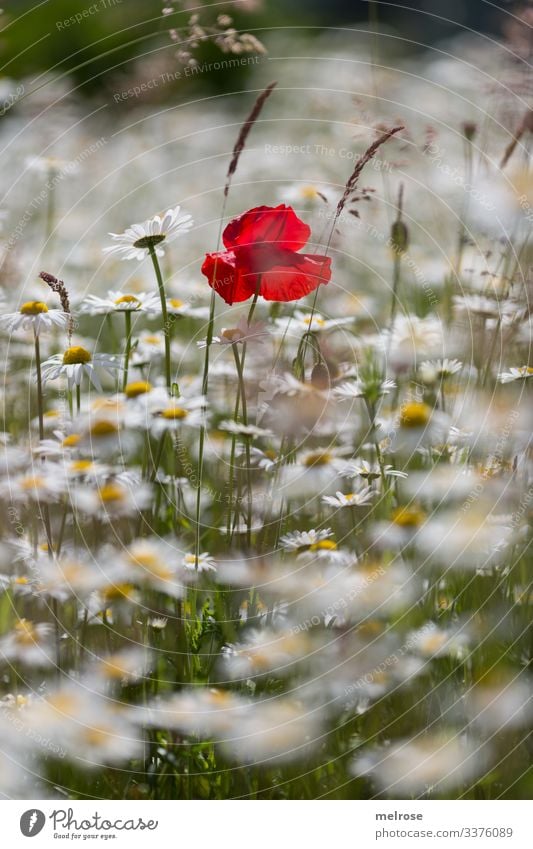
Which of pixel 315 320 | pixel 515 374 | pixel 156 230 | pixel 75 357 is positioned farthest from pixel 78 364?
pixel 515 374

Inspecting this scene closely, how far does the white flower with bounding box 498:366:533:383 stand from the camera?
656mm

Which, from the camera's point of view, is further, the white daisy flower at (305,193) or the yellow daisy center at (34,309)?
the white daisy flower at (305,193)

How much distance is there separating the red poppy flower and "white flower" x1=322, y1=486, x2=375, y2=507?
155 millimetres

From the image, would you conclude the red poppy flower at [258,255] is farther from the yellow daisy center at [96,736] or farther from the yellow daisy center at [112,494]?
the yellow daisy center at [96,736]

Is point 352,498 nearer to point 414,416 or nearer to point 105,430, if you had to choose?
point 414,416

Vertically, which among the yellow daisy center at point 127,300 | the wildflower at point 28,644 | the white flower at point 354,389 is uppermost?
the yellow daisy center at point 127,300

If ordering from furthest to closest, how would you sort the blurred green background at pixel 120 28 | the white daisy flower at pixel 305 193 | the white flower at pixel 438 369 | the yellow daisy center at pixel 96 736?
the blurred green background at pixel 120 28 < the white daisy flower at pixel 305 193 < the white flower at pixel 438 369 < the yellow daisy center at pixel 96 736

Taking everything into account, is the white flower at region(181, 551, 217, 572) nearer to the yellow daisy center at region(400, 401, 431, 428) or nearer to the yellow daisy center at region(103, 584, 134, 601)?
the yellow daisy center at region(103, 584, 134, 601)

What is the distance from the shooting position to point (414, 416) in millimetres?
651

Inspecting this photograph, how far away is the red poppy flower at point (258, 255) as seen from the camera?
0.59m

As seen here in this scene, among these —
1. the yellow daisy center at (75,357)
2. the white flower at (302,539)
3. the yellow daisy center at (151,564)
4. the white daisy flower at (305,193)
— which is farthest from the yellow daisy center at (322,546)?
the white daisy flower at (305,193)

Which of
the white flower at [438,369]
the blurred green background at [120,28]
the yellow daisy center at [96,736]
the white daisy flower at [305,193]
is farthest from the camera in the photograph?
the blurred green background at [120,28]

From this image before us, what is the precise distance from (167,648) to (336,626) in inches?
4.7
